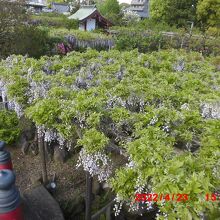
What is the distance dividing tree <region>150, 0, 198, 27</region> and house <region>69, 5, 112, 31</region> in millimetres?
6719

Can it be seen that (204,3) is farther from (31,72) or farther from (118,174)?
(118,174)

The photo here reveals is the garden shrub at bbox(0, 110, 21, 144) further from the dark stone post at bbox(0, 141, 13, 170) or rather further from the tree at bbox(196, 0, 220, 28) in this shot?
the tree at bbox(196, 0, 220, 28)

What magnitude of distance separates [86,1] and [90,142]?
149ft

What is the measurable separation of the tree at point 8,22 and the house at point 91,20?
14.5m

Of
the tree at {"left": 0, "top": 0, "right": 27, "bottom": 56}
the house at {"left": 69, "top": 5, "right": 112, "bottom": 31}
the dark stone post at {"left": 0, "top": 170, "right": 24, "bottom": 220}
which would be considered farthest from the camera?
the house at {"left": 69, "top": 5, "right": 112, "bottom": 31}

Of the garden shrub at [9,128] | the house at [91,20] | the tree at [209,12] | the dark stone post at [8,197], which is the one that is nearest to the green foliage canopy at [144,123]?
the dark stone post at [8,197]

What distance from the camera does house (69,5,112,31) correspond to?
24.2 metres

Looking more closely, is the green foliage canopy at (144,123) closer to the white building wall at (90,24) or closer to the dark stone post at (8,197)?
the dark stone post at (8,197)

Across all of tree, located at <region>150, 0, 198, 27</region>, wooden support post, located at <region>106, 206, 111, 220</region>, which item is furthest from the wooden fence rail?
tree, located at <region>150, 0, 198, 27</region>

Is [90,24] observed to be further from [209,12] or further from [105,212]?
[105,212]

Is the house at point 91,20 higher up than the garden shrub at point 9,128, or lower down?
lower down

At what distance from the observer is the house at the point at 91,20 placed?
24.2 metres

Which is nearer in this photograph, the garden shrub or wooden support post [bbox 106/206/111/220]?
wooden support post [bbox 106/206/111/220]

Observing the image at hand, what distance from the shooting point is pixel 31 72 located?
5070 mm
